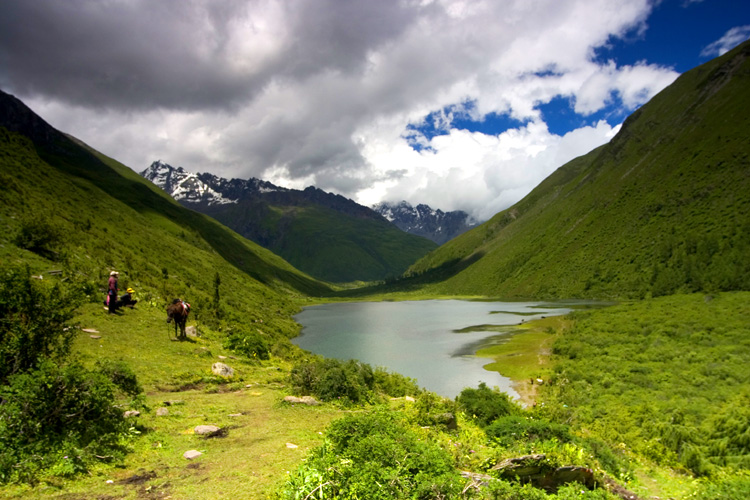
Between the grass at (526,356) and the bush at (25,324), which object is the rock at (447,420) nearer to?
the bush at (25,324)

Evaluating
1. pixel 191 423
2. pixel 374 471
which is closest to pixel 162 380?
A: pixel 191 423

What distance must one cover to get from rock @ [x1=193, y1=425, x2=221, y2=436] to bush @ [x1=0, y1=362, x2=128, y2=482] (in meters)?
1.93

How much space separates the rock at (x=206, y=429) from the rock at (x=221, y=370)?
7378mm

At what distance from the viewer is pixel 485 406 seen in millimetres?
19250

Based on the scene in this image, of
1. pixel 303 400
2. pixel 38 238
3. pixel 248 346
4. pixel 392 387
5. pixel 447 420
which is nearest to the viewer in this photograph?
pixel 447 420

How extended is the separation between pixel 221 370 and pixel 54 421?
1037cm

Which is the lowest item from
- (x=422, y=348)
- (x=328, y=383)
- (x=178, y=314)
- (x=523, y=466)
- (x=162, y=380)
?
(x=422, y=348)

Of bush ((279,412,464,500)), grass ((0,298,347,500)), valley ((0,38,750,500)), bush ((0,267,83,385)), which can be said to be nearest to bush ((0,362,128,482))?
valley ((0,38,750,500))

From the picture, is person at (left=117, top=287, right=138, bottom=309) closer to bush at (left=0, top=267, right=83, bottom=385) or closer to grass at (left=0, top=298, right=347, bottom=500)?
grass at (left=0, top=298, right=347, bottom=500)

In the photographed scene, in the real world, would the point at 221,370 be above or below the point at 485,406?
above

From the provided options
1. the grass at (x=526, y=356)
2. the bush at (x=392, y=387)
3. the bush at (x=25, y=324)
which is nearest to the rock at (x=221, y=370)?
the bush at (x=25, y=324)

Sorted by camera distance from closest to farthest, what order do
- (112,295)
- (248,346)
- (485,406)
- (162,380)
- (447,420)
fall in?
1. (447,420)
2. (162,380)
3. (485,406)
4. (112,295)
5. (248,346)

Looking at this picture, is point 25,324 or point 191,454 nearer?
point 191,454

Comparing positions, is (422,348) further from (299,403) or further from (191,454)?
(191,454)
